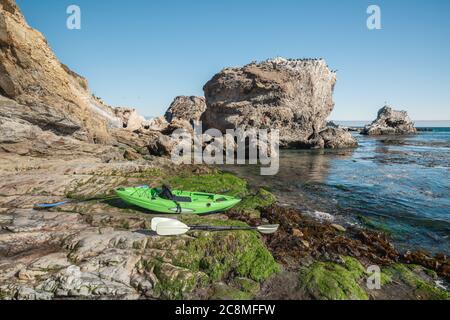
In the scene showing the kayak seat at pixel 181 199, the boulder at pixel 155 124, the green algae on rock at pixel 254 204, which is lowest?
the green algae on rock at pixel 254 204

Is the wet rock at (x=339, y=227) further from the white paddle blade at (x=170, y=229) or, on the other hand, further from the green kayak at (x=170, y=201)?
the white paddle blade at (x=170, y=229)

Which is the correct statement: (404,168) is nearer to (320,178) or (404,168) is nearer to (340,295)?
(320,178)

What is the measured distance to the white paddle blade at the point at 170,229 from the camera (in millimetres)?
8828

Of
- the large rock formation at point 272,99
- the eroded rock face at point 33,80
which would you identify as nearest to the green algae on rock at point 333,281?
the eroded rock face at point 33,80

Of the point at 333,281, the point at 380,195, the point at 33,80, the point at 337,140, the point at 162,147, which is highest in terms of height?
the point at 33,80

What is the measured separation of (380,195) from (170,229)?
15.1 metres

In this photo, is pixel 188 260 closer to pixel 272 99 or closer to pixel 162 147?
pixel 162 147

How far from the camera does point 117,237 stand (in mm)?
8648

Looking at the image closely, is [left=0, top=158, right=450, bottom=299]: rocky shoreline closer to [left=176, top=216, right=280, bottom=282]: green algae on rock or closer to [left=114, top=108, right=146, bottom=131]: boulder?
[left=176, top=216, right=280, bottom=282]: green algae on rock

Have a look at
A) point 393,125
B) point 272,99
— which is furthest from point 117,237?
point 393,125

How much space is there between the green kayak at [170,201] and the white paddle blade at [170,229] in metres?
2.40

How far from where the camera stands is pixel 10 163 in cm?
1596

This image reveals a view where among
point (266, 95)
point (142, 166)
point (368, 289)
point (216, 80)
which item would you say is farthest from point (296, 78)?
point (368, 289)
